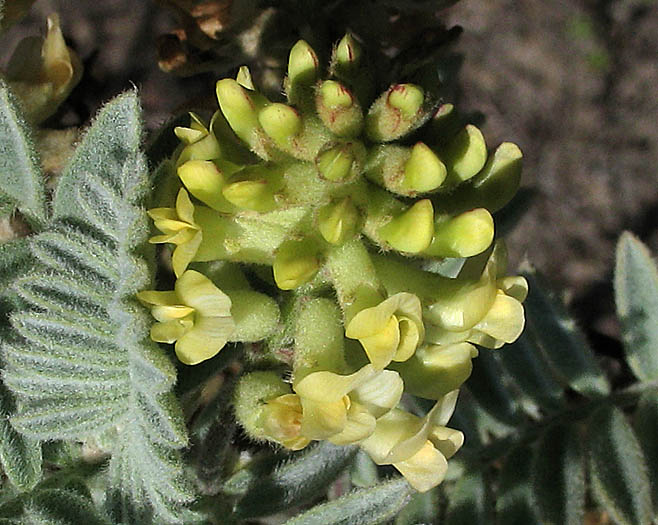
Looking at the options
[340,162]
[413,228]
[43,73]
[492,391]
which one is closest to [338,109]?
[340,162]

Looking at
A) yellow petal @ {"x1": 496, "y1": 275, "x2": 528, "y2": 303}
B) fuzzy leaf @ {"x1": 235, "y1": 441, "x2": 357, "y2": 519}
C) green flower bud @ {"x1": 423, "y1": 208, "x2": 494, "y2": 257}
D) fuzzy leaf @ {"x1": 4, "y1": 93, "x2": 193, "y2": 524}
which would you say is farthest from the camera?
fuzzy leaf @ {"x1": 235, "y1": 441, "x2": 357, "y2": 519}

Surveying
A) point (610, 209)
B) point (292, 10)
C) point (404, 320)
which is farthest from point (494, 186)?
point (610, 209)

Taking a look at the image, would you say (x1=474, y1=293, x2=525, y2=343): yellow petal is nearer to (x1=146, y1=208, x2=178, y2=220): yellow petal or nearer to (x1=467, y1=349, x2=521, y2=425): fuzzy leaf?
(x1=146, y1=208, x2=178, y2=220): yellow petal

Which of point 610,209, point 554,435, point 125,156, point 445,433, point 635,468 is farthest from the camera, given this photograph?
point 610,209

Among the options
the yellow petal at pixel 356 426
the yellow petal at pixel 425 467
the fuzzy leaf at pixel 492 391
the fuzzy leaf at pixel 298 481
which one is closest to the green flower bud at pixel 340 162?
the yellow petal at pixel 356 426

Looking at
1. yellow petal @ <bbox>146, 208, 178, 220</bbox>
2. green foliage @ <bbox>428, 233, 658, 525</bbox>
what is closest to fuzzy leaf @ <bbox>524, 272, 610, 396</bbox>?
green foliage @ <bbox>428, 233, 658, 525</bbox>

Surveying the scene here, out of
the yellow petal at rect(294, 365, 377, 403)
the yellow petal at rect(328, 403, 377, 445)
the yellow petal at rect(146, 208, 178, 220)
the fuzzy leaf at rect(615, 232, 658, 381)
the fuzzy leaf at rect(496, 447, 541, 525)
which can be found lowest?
the fuzzy leaf at rect(496, 447, 541, 525)

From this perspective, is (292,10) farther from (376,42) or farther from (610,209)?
(610,209)
